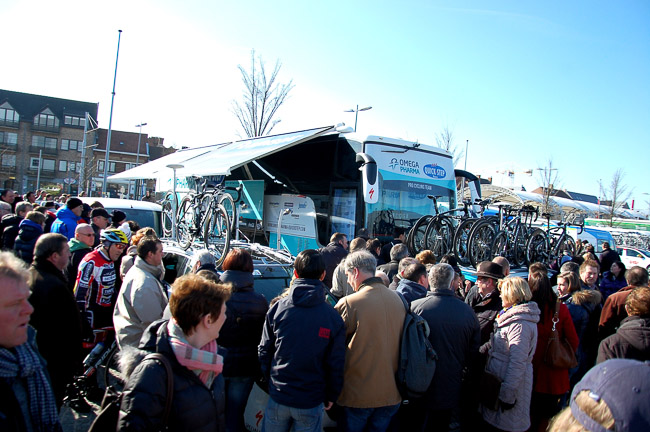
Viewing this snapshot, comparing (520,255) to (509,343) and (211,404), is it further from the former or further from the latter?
(211,404)

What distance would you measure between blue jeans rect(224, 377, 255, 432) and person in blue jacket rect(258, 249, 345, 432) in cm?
43

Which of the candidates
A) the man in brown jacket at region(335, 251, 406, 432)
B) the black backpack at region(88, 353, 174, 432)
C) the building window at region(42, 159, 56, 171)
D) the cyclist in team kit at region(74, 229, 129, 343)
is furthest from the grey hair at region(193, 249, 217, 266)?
the building window at region(42, 159, 56, 171)

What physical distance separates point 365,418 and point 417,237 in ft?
18.8

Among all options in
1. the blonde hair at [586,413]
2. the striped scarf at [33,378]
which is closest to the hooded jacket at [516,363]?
the blonde hair at [586,413]

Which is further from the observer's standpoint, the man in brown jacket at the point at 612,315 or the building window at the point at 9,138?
the building window at the point at 9,138

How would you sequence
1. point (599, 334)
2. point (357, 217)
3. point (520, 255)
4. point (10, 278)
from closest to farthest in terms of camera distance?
1. point (10, 278)
2. point (599, 334)
3. point (357, 217)
4. point (520, 255)

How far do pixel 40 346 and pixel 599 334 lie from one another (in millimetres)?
5499

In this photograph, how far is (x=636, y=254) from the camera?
2139cm

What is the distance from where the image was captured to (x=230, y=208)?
24.0 ft

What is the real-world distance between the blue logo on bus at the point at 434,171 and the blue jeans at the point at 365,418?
Result: 671cm

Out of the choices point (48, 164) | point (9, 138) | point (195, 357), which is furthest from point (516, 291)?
point (9, 138)

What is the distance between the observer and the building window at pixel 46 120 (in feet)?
199

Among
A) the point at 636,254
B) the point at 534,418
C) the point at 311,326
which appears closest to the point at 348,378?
the point at 311,326

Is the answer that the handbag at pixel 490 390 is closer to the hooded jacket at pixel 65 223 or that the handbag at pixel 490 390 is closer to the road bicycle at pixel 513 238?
the road bicycle at pixel 513 238
